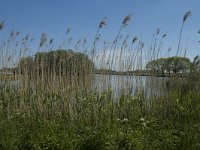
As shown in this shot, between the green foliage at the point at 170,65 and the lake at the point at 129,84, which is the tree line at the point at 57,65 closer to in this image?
the lake at the point at 129,84

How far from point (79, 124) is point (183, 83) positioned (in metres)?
2.46

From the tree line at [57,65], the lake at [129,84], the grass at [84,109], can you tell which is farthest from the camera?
the tree line at [57,65]

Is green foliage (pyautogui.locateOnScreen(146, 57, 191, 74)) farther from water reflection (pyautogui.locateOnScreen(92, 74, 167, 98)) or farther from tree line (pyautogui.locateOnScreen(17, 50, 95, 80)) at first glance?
tree line (pyautogui.locateOnScreen(17, 50, 95, 80))

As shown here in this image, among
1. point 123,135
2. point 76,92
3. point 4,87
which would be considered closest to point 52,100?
point 76,92

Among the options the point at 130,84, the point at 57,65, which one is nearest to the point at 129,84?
the point at 130,84

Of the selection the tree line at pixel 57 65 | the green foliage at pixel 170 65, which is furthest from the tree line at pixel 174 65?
the tree line at pixel 57 65

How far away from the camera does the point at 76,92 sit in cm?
532

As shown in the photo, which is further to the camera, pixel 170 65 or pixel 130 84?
pixel 170 65

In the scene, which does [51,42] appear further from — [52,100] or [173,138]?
[173,138]

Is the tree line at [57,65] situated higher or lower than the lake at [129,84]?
higher

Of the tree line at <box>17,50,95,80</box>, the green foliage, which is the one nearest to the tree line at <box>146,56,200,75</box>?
the green foliage

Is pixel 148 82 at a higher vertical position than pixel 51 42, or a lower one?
lower

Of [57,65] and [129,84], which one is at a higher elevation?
[57,65]

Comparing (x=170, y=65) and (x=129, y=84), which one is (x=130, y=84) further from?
(x=170, y=65)
